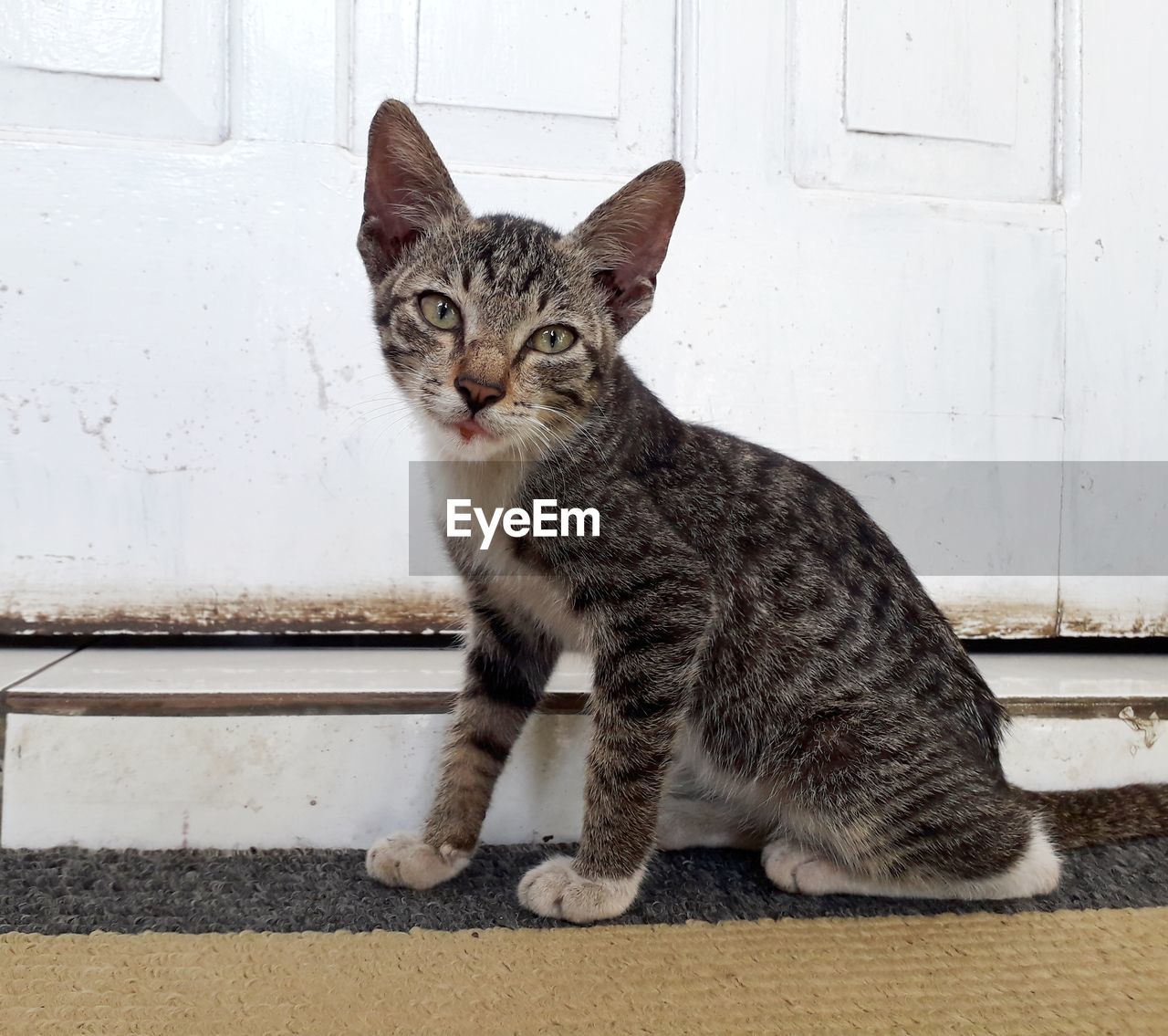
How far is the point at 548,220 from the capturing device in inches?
75.5

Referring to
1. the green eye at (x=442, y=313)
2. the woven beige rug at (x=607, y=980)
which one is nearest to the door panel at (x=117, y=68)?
the green eye at (x=442, y=313)

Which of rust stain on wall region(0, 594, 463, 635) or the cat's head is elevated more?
the cat's head

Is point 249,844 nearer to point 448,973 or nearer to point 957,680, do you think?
point 448,973

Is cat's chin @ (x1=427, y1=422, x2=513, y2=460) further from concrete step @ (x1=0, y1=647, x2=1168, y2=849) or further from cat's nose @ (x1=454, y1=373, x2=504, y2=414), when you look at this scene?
concrete step @ (x1=0, y1=647, x2=1168, y2=849)

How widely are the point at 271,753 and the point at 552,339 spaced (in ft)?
2.78

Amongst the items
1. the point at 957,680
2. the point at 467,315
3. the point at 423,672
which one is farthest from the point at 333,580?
the point at 957,680

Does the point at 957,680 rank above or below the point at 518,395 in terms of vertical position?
below

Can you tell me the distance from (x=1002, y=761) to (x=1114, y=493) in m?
0.83

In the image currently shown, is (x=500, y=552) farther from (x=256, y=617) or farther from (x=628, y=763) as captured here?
(x=256, y=617)

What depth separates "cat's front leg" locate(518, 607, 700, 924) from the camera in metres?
1.27

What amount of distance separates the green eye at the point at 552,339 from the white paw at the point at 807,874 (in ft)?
2.91

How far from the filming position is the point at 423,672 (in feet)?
5.57

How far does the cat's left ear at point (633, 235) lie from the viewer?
4.41ft

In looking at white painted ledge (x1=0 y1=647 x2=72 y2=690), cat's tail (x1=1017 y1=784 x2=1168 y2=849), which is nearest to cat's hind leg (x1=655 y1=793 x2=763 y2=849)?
cat's tail (x1=1017 y1=784 x2=1168 y2=849)
